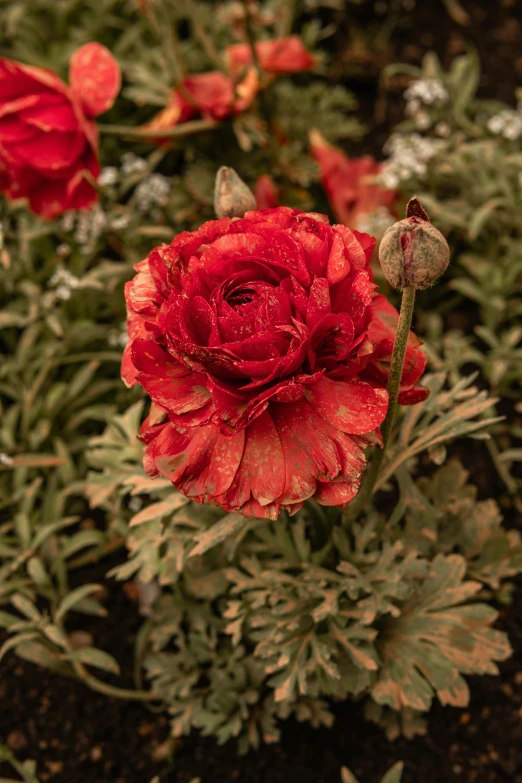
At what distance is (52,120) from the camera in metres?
1.41

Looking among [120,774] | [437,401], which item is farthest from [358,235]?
[120,774]

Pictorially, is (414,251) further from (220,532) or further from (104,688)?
(104,688)

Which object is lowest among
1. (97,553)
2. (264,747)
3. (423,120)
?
(264,747)

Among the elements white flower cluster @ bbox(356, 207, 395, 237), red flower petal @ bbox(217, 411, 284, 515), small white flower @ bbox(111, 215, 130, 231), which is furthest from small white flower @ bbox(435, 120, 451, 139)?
red flower petal @ bbox(217, 411, 284, 515)

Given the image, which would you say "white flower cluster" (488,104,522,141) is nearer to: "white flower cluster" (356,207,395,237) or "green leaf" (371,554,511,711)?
"white flower cluster" (356,207,395,237)

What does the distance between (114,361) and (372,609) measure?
3.15ft

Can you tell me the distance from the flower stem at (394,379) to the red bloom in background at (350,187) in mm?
966

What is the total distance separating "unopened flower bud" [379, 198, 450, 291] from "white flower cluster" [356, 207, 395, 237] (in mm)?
1030

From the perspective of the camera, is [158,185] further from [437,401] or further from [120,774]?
[120,774]

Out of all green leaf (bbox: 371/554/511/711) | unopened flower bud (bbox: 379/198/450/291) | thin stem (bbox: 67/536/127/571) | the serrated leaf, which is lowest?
thin stem (bbox: 67/536/127/571)

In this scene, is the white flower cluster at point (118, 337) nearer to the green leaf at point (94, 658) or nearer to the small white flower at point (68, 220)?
the small white flower at point (68, 220)

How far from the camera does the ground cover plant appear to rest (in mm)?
821

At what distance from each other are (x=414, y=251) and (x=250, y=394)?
0.72 feet

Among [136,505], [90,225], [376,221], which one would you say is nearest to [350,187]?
[376,221]
